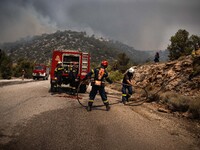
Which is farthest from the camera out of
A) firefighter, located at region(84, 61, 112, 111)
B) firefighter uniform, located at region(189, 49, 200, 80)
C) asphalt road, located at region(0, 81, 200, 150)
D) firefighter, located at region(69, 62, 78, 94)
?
firefighter, located at region(69, 62, 78, 94)

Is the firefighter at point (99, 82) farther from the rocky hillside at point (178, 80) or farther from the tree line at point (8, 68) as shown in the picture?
the tree line at point (8, 68)

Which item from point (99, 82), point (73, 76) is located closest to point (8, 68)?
point (73, 76)

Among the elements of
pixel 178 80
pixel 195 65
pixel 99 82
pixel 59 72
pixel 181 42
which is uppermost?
pixel 181 42

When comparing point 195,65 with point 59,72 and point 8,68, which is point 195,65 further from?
point 8,68

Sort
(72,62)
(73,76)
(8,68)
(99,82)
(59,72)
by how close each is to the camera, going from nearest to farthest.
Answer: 1. (99,82)
2. (59,72)
3. (73,76)
4. (72,62)
5. (8,68)

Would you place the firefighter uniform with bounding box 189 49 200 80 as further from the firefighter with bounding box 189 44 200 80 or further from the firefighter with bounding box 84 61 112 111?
the firefighter with bounding box 84 61 112 111

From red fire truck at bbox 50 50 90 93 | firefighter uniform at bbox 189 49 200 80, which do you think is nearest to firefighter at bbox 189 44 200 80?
firefighter uniform at bbox 189 49 200 80

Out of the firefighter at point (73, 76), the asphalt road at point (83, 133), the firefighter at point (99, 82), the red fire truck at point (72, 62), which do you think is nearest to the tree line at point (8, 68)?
the red fire truck at point (72, 62)

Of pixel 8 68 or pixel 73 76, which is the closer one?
pixel 73 76

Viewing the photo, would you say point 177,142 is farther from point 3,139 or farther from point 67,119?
point 3,139

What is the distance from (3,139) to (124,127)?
3.21 metres

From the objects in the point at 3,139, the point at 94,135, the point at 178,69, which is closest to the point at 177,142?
the point at 94,135

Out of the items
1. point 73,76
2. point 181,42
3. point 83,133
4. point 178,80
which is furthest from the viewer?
point 181,42

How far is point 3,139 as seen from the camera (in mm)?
4176
